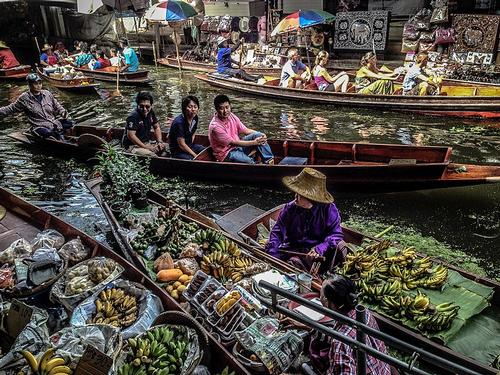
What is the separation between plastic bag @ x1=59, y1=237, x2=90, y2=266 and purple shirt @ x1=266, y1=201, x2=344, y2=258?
2326mm

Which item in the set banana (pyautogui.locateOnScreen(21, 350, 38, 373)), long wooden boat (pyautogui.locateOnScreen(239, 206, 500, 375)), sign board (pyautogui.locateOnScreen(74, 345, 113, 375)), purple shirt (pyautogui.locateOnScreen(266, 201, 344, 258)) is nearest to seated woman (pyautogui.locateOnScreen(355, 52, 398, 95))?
long wooden boat (pyautogui.locateOnScreen(239, 206, 500, 375))

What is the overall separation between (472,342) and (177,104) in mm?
14605

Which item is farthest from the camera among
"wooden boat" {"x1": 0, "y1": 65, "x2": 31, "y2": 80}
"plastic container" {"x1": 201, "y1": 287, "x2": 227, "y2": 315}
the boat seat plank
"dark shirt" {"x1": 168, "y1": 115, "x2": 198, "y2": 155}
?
"wooden boat" {"x1": 0, "y1": 65, "x2": 31, "y2": 80}

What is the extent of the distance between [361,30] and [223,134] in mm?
13629

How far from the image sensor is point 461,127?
40.7ft

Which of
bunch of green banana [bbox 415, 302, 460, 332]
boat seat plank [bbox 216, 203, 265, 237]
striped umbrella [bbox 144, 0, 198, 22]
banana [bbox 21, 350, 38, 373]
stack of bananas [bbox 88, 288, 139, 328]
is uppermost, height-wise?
striped umbrella [bbox 144, 0, 198, 22]

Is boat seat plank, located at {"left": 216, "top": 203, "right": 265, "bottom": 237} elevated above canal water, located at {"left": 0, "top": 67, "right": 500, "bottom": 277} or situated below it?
above

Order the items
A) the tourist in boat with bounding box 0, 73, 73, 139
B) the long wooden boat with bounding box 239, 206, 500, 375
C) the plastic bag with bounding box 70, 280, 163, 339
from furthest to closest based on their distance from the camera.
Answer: the tourist in boat with bounding box 0, 73, 73, 139
the plastic bag with bounding box 70, 280, 163, 339
the long wooden boat with bounding box 239, 206, 500, 375

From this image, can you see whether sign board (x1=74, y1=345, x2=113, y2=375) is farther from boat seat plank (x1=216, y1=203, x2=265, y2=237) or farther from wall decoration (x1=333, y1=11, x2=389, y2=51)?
wall decoration (x1=333, y1=11, x2=389, y2=51)

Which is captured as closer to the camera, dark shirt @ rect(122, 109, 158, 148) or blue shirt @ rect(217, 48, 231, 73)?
dark shirt @ rect(122, 109, 158, 148)

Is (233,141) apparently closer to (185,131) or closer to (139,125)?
(185,131)

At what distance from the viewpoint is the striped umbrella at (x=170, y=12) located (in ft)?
56.5

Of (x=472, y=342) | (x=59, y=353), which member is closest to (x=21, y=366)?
(x=59, y=353)

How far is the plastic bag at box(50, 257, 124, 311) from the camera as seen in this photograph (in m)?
4.11
